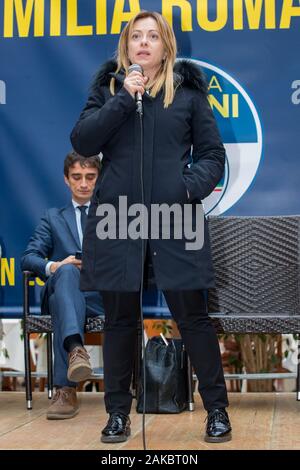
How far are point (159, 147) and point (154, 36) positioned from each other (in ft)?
1.45

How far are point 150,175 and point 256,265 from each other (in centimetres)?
131

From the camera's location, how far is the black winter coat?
3219mm

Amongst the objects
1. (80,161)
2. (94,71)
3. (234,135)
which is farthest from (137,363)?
(94,71)

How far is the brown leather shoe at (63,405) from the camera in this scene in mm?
4008

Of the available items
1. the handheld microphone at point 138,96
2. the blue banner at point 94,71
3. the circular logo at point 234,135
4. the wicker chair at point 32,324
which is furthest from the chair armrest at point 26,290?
the handheld microphone at point 138,96

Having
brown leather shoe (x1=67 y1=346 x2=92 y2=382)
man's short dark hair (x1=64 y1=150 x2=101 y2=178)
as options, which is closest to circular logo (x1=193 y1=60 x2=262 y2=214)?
man's short dark hair (x1=64 y1=150 x2=101 y2=178)

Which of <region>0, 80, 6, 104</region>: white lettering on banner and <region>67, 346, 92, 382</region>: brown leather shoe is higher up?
<region>0, 80, 6, 104</region>: white lettering on banner

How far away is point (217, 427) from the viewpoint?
3.27 meters

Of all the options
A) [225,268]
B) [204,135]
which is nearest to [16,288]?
[225,268]

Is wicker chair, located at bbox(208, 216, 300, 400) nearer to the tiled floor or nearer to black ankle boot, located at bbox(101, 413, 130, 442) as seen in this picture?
the tiled floor

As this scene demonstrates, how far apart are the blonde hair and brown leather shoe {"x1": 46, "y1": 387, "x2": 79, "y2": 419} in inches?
60.2

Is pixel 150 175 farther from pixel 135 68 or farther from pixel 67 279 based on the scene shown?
pixel 67 279

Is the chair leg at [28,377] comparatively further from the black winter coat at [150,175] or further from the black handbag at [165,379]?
the black winter coat at [150,175]

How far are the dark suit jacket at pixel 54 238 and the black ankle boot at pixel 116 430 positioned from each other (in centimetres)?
121
